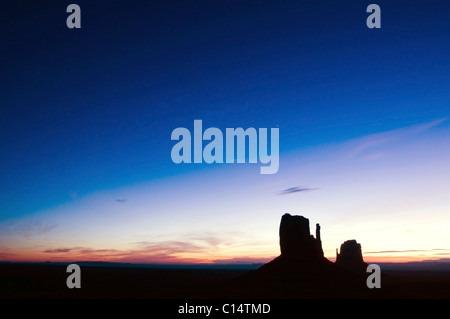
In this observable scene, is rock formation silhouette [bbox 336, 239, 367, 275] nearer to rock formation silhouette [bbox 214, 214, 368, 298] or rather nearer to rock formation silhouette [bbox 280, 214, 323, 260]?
rock formation silhouette [bbox 214, 214, 368, 298]

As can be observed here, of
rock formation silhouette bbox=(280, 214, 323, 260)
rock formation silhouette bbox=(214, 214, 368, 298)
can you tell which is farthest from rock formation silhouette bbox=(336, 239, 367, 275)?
rock formation silhouette bbox=(280, 214, 323, 260)

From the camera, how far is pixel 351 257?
146500 millimetres

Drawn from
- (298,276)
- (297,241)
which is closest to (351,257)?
(297,241)

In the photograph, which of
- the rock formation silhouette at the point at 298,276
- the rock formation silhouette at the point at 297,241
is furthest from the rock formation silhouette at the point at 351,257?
the rock formation silhouette at the point at 297,241

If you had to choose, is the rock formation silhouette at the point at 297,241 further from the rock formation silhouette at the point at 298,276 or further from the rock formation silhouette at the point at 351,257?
the rock formation silhouette at the point at 351,257

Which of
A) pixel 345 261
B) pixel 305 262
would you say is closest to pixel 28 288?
pixel 305 262

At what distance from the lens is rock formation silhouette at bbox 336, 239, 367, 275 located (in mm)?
144325

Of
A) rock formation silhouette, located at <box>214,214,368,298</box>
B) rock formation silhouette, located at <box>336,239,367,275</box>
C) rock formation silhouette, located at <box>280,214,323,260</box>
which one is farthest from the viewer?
rock formation silhouette, located at <box>336,239,367,275</box>

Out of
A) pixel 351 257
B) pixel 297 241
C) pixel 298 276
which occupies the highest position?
pixel 297 241

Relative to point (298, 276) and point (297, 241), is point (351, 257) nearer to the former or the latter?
point (297, 241)

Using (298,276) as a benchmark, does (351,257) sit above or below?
below

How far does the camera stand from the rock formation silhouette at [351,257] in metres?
144
